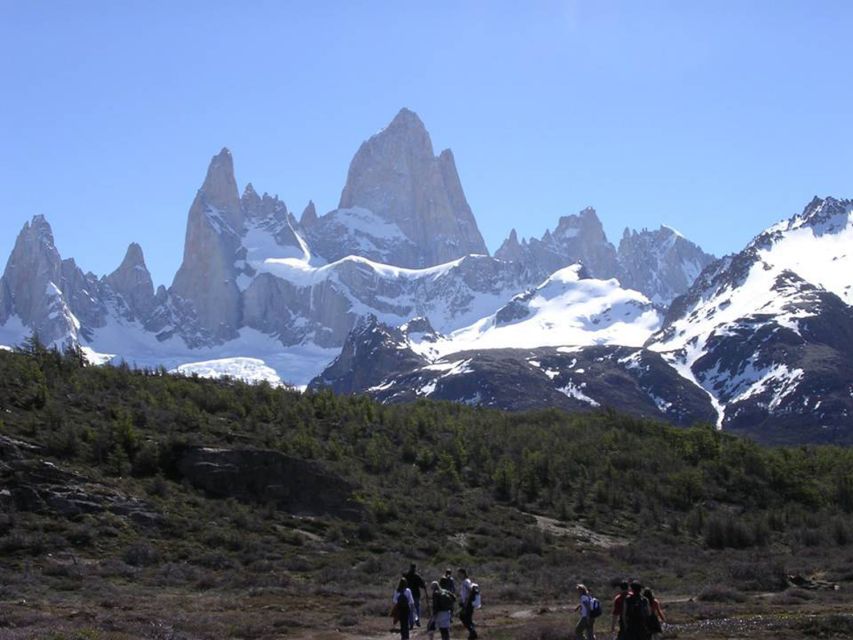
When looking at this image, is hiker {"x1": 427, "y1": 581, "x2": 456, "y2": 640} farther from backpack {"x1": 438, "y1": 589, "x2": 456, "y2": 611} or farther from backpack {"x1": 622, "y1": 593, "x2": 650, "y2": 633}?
backpack {"x1": 622, "y1": 593, "x2": 650, "y2": 633}

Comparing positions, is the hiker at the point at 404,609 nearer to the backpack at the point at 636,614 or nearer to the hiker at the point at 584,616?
the hiker at the point at 584,616

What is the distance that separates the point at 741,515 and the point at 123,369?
47669 millimetres

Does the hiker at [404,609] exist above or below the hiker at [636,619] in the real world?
above

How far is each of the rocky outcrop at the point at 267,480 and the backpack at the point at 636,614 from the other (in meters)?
38.9

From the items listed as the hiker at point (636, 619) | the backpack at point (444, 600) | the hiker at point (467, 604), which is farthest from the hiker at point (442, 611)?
the hiker at point (636, 619)

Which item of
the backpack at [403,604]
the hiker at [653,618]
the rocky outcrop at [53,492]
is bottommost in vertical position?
the hiker at [653,618]

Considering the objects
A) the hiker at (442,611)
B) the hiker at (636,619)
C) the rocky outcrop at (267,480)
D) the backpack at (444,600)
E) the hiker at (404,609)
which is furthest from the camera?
the rocky outcrop at (267,480)

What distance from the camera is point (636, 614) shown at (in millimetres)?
29250

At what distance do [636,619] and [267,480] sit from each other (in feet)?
133

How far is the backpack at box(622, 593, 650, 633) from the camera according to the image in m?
29.2

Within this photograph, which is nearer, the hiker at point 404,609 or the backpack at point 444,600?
the backpack at point 444,600

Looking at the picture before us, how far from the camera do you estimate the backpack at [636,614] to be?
96.0ft

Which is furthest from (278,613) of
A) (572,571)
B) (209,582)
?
(572,571)

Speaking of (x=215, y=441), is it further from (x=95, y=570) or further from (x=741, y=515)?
(x=741, y=515)
